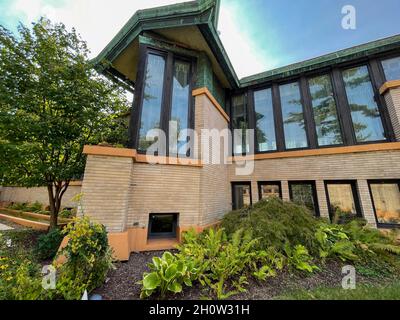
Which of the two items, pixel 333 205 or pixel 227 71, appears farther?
pixel 227 71

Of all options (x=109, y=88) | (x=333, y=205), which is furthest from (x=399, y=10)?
(x=109, y=88)

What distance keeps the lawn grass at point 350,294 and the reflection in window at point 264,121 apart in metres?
5.68

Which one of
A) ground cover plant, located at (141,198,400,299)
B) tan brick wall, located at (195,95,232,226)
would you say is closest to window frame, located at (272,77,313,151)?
tan brick wall, located at (195,95,232,226)

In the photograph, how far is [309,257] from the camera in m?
4.07

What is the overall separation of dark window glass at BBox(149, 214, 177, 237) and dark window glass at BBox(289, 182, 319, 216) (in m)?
4.95

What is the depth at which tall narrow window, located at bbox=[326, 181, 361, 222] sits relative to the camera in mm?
6156

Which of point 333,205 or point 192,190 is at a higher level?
point 192,190

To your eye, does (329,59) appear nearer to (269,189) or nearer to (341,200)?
(341,200)

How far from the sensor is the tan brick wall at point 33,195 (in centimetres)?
1062

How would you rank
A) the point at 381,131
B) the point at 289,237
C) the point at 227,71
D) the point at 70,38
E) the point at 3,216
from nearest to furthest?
1. the point at 289,237
2. the point at 70,38
3. the point at 381,131
4. the point at 227,71
5. the point at 3,216

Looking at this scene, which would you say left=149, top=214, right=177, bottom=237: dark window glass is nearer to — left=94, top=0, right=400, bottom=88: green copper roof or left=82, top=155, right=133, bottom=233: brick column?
left=82, top=155, right=133, bottom=233: brick column

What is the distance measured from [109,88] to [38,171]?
338 centimetres

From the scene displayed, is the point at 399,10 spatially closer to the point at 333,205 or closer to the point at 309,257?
the point at 333,205

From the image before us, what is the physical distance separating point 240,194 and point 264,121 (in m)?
3.87
